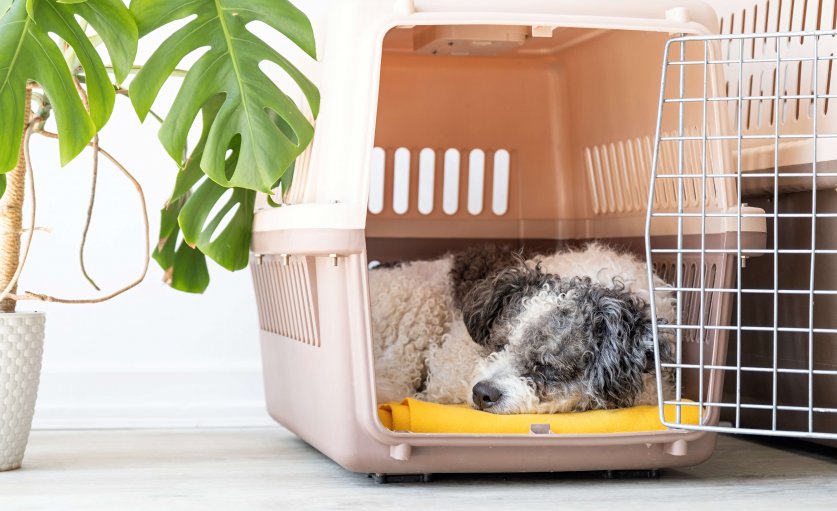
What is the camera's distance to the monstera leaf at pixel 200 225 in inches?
85.7

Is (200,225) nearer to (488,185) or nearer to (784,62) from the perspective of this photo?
(488,185)

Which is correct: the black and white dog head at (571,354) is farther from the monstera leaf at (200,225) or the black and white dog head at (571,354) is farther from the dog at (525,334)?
the monstera leaf at (200,225)

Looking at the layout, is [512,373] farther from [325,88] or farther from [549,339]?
[325,88]

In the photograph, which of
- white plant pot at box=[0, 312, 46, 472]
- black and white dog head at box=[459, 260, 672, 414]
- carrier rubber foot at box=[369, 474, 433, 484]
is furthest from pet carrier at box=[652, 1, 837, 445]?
white plant pot at box=[0, 312, 46, 472]

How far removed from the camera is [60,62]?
1.79 metres

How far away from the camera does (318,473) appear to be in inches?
80.9

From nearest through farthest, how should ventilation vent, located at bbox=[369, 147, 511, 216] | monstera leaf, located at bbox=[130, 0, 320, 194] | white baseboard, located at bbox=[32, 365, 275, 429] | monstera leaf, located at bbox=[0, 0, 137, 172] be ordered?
monstera leaf, located at bbox=[0, 0, 137, 172] < monstera leaf, located at bbox=[130, 0, 320, 194] < white baseboard, located at bbox=[32, 365, 275, 429] < ventilation vent, located at bbox=[369, 147, 511, 216]

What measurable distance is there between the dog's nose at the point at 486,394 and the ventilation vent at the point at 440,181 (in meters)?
1.08

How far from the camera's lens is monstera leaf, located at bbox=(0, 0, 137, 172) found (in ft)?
5.70

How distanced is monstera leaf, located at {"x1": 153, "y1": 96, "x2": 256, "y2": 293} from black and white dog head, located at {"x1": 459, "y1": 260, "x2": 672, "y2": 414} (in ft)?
2.21

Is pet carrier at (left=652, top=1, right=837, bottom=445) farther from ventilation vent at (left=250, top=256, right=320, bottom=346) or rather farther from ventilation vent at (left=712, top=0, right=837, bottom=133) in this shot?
ventilation vent at (left=250, top=256, right=320, bottom=346)

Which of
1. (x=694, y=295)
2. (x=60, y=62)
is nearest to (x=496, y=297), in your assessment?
(x=694, y=295)

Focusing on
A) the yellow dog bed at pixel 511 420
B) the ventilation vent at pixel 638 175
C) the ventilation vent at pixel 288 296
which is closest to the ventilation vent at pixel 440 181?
the ventilation vent at pixel 638 175

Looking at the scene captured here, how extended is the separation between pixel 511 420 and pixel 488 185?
127 centimetres
